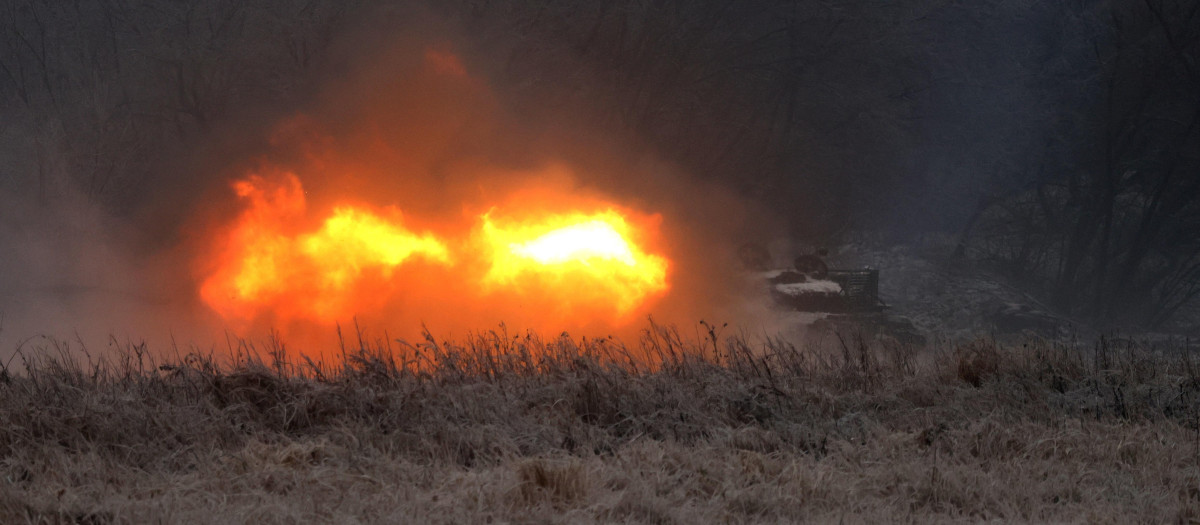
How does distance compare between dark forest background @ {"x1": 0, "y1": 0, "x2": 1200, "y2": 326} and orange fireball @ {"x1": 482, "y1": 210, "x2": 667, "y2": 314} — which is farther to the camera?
dark forest background @ {"x1": 0, "y1": 0, "x2": 1200, "y2": 326}

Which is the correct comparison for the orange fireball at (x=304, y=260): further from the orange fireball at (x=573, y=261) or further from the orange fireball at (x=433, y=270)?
the orange fireball at (x=573, y=261)

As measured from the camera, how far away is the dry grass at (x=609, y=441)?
17.7 ft

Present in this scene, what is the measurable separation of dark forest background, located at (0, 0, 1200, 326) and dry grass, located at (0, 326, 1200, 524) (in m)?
14.6

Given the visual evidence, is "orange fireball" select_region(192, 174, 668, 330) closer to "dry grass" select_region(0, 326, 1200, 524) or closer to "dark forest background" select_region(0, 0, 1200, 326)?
"dark forest background" select_region(0, 0, 1200, 326)

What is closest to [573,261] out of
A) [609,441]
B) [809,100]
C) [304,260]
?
[304,260]

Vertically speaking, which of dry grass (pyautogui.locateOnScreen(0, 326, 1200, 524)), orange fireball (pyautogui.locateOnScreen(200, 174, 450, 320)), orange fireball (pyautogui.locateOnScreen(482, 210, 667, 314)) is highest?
orange fireball (pyautogui.locateOnScreen(200, 174, 450, 320))

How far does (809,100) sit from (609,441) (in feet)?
60.7

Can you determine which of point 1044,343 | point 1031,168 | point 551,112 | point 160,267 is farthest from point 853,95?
point 160,267

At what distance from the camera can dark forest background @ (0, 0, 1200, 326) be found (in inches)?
878

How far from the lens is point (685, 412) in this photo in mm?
7371

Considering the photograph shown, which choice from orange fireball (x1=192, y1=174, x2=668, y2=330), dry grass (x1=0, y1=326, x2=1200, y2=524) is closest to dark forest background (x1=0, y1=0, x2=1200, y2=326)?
orange fireball (x1=192, y1=174, x2=668, y2=330)

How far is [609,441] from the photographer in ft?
22.8

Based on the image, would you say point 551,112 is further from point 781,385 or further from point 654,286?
point 781,385

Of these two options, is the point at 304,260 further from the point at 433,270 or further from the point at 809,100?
the point at 809,100
